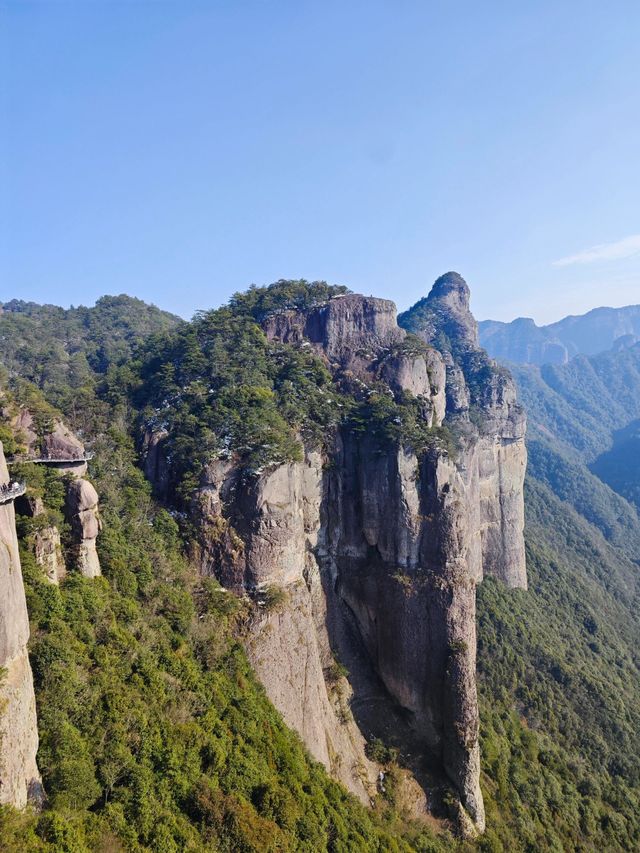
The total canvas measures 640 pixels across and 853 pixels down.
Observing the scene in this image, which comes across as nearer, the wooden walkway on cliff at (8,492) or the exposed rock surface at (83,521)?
the wooden walkway on cliff at (8,492)

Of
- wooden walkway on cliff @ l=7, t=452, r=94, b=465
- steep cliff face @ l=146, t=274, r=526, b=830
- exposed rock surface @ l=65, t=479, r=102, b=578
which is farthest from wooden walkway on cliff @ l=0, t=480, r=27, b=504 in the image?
steep cliff face @ l=146, t=274, r=526, b=830

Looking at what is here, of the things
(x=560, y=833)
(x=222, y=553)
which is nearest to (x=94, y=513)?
(x=222, y=553)

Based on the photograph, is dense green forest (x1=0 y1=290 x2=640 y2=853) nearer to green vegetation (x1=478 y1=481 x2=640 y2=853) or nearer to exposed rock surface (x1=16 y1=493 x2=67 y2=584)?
green vegetation (x1=478 y1=481 x2=640 y2=853)

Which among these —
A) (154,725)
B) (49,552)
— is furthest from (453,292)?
(154,725)

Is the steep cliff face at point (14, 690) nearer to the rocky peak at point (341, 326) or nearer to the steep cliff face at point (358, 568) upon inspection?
the steep cliff face at point (358, 568)

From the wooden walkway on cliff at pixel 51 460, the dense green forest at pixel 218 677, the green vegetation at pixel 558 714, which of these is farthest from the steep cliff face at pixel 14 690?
the green vegetation at pixel 558 714

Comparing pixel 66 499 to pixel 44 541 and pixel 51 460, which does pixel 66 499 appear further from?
pixel 51 460
